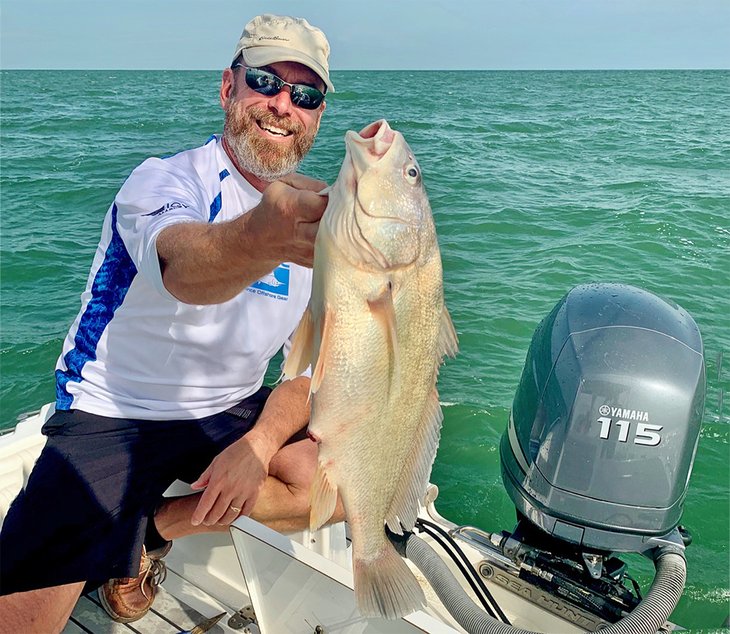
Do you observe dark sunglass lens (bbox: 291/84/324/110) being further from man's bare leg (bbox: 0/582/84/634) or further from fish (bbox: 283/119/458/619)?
man's bare leg (bbox: 0/582/84/634)

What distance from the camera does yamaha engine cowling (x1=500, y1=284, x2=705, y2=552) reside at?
277 centimetres

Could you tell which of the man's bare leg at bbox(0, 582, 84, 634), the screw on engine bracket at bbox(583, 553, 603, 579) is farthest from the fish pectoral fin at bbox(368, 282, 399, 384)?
the man's bare leg at bbox(0, 582, 84, 634)

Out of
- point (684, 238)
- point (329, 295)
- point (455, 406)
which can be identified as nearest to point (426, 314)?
point (329, 295)

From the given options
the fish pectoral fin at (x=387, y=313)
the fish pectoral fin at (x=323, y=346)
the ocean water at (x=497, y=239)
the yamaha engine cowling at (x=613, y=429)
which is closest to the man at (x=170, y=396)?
the fish pectoral fin at (x=323, y=346)

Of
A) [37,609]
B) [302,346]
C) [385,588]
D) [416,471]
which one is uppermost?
[302,346]

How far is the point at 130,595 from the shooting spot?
10.1ft

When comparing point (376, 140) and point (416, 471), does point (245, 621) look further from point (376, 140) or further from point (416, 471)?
point (376, 140)

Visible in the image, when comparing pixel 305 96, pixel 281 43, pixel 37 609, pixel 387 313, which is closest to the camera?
pixel 387 313

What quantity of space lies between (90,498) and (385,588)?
1463 millimetres

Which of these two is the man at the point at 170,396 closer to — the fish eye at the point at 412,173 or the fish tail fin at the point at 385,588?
the fish eye at the point at 412,173

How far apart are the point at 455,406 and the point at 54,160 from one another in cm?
1634

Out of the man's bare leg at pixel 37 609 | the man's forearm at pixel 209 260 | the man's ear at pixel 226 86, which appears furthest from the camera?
the man's ear at pixel 226 86

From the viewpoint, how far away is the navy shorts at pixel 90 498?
2646 mm

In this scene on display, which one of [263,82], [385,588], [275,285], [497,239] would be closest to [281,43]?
[263,82]
